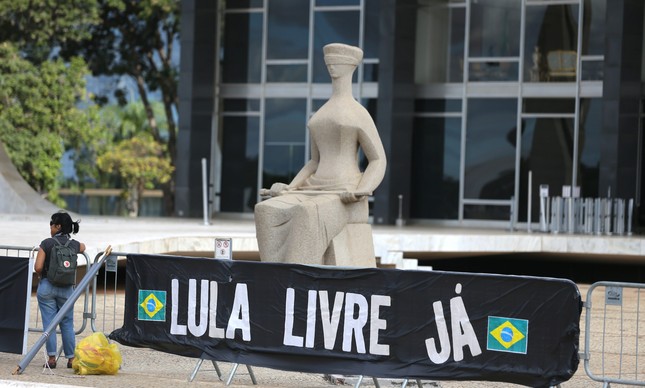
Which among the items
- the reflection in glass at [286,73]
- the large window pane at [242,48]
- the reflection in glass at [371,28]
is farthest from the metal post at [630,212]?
the large window pane at [242,48]

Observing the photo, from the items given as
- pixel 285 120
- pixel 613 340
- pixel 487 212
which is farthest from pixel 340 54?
Result: pixel 285 120

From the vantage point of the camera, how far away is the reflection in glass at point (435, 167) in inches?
1307

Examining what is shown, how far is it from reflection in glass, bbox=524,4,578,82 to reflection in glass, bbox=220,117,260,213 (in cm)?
816

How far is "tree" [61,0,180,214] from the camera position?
126 feet

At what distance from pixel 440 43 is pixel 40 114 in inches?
494

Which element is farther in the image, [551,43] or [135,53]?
[135,53]

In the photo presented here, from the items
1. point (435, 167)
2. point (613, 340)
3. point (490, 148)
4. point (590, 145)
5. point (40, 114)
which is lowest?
point (613, 340)

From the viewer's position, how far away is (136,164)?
38.0 m

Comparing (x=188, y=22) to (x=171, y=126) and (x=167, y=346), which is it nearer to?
(x=171, y=126)

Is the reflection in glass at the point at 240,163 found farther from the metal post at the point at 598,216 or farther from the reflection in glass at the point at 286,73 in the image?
the metal post at the point at 598,216

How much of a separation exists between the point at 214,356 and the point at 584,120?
887 inches

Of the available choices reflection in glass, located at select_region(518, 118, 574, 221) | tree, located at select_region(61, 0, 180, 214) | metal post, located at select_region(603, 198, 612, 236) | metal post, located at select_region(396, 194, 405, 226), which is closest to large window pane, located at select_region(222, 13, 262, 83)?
tree, located at select_region(61, 0, 180, 214)

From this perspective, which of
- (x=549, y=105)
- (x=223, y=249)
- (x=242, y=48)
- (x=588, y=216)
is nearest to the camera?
(x=223, y=249)

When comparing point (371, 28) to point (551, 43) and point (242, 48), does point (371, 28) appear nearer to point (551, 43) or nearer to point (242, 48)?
point (242, 48)
